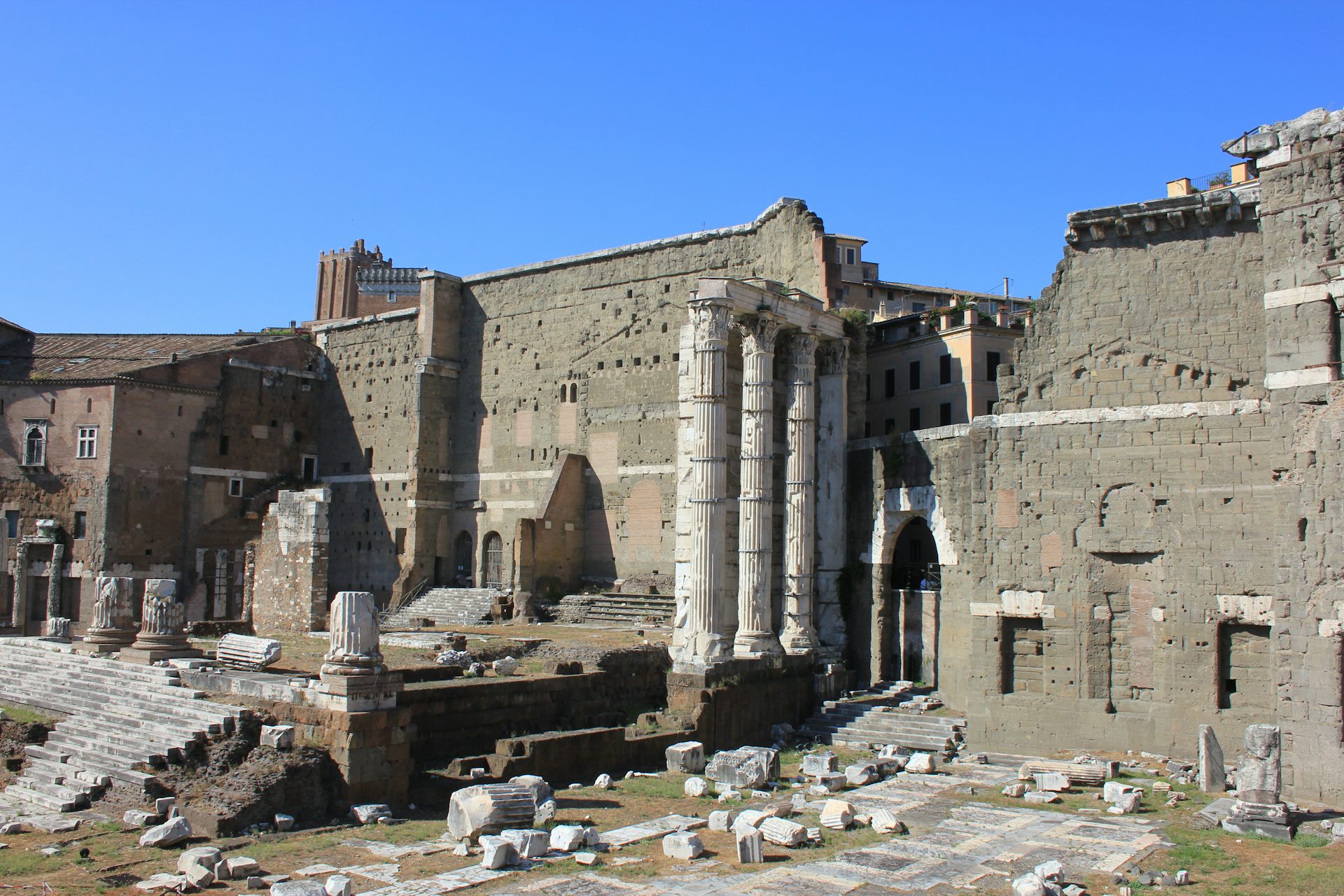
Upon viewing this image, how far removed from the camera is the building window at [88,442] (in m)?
35.9

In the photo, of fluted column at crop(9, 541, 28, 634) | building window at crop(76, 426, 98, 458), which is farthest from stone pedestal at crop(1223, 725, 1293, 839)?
fluted column at crop(9, 541, 28, 634)

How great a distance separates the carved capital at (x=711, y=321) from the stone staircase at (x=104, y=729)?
11022mm

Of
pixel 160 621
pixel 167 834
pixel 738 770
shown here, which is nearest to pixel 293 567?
pixel 160 621

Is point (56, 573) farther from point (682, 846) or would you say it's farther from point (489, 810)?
point (682, 846)

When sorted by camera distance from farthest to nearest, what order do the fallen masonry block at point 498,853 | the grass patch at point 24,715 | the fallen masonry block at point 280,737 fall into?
the grass patch at point 24,715 → the fallen masonry block at point 280,737 → the fallen masonry block at point 498,853

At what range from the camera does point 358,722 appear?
1525 cm

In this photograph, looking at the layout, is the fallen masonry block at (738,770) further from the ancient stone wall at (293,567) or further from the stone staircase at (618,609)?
the ancient stone wall at (293,567)

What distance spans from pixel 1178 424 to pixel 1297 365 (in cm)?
259

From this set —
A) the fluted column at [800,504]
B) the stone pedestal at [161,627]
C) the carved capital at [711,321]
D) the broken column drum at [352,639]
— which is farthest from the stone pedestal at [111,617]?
the fluted column at [800,504]

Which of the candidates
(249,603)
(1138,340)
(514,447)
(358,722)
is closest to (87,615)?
(249,603)

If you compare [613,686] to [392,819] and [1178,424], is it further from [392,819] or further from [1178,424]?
[1178,424]

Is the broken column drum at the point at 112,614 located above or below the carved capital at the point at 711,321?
below

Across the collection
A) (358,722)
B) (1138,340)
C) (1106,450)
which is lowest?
(358,722)

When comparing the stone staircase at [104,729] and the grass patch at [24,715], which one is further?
the grass patch at [24,715]
